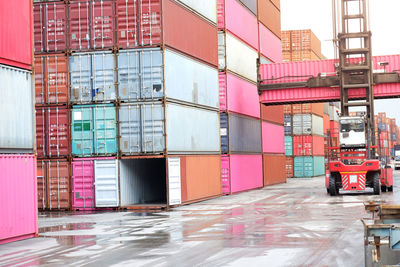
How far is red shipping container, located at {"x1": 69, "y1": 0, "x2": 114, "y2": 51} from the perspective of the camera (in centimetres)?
2375

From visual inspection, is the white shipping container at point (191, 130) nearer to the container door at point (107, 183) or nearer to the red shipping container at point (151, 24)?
the container door at point (107, 183)

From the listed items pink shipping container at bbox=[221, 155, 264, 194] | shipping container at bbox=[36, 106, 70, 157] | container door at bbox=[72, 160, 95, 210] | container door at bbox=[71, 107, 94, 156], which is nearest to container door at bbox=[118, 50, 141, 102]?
container door at bbox=[71, 107, 94, 156]

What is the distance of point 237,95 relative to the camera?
33.1 m

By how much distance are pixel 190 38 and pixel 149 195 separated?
684 centimetres

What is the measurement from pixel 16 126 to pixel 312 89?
20670mm

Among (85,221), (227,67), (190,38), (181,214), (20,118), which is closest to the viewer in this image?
(20,118)

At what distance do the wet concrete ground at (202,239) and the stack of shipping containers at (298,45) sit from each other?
109ft

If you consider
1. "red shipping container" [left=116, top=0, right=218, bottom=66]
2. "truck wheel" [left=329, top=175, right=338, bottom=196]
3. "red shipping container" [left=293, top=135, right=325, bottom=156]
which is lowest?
"truck wheel" [left=329, top=175, right=338, bottom=196]

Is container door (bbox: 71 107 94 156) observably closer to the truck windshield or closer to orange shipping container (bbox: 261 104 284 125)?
the truck windshield

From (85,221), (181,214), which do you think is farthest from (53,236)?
(181,214)

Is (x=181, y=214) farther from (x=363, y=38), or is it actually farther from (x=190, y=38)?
(x=363, y=38)

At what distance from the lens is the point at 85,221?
1964 cm

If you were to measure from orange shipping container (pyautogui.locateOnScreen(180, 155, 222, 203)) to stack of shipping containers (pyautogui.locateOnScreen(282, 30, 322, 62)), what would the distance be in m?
27.4

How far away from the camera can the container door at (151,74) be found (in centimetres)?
2295
